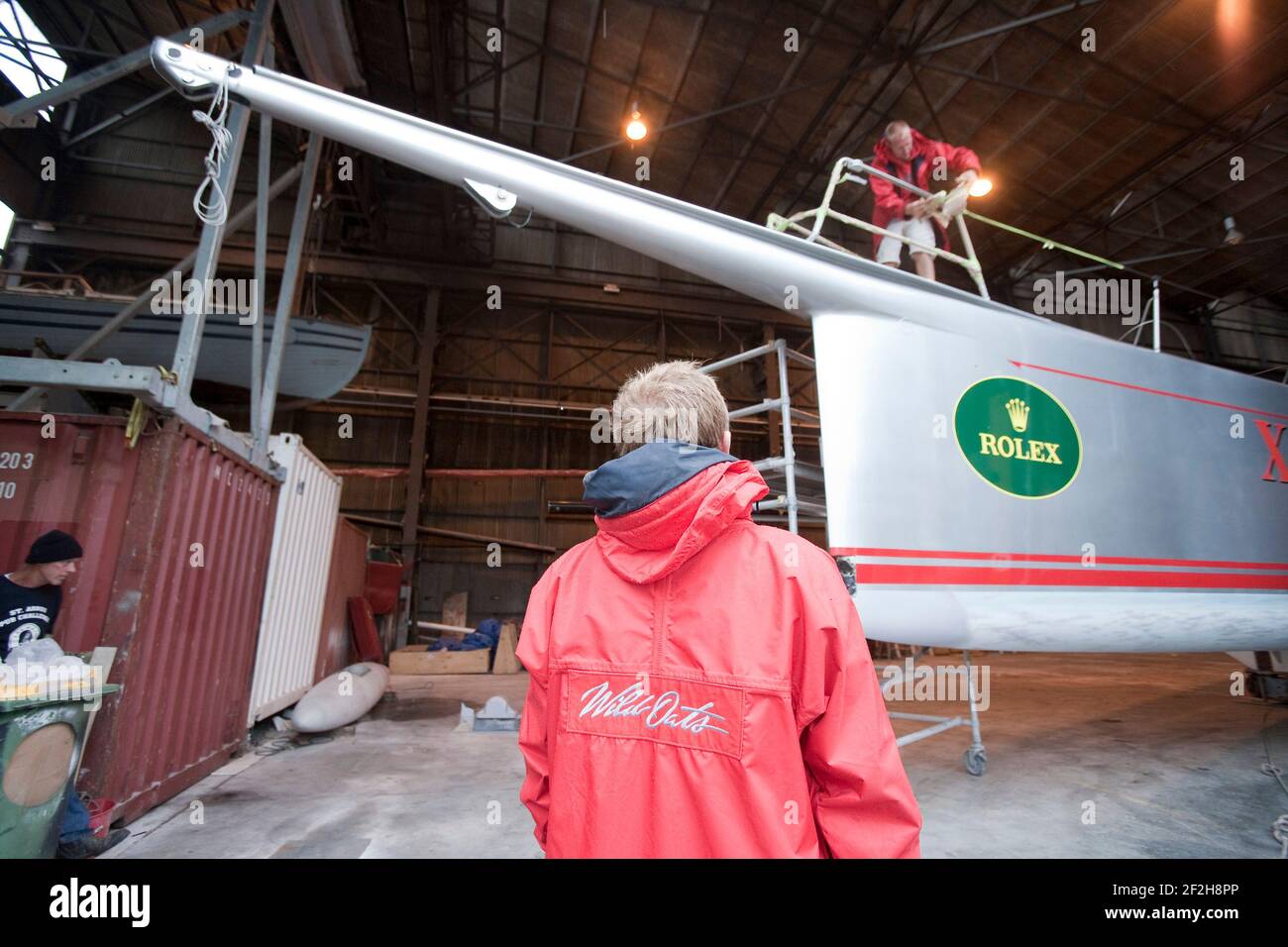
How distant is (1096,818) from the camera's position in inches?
157

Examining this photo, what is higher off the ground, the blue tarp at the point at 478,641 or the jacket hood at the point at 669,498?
the jacket hood at the point at 669,498

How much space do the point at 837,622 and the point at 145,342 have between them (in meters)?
12.4

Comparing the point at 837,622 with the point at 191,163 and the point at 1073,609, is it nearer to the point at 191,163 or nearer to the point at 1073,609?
the point at 1073,609

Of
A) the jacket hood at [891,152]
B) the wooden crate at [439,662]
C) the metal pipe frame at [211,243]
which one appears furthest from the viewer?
the wooden crate at [439,662]

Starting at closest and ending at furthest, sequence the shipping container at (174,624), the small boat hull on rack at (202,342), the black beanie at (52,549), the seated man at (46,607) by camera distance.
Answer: the seated man at (46,607) < the black beanie at (52,549) < the shipping container at (174,624) < the small boat hull on rack at (202,342)

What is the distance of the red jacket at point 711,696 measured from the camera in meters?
1.36

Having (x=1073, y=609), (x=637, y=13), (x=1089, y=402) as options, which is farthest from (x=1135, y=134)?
(x=1073, y=609)

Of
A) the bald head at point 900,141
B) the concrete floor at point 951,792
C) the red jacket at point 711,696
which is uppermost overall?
the bald head at point 900,141

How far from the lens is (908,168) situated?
6.43m

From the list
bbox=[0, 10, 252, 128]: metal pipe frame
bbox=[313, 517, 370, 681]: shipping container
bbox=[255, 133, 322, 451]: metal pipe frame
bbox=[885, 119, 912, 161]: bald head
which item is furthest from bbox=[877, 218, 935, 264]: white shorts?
bbox=[313, 517, 370, 681]: shipping container

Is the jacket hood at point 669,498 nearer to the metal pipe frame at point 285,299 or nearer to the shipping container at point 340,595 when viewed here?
the metal pipe frame at point 285,299

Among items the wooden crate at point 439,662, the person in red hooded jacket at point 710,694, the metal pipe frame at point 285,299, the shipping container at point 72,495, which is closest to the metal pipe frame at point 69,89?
the metal pipe frame at point 285,299

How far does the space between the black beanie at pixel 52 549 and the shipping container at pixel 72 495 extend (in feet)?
1.74

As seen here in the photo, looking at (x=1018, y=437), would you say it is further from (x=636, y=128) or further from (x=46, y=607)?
(x=636, y=128)
